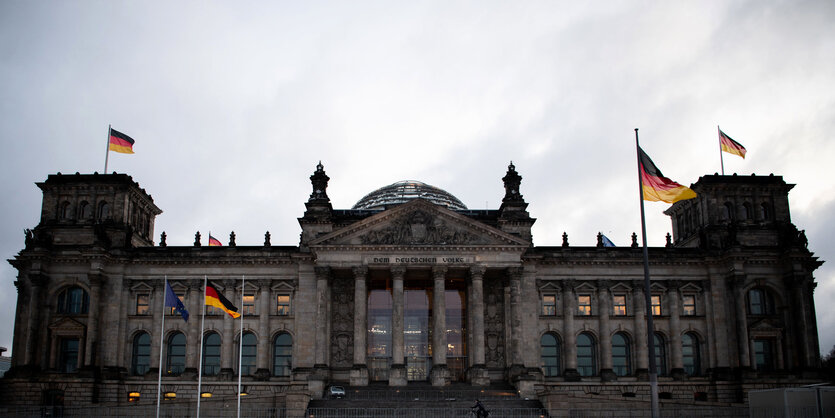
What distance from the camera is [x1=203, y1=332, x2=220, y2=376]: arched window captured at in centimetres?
6412

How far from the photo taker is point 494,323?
2530 inches

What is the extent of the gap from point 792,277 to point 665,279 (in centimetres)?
1018

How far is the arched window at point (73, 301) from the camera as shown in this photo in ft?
208

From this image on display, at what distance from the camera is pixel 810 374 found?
202ft

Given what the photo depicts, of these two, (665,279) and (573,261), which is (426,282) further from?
(665,279)

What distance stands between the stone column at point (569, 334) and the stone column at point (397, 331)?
14289 millimetres

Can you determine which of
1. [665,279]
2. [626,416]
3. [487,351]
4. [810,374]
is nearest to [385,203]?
[487,351]

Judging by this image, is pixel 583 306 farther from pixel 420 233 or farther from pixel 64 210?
pixel 64 210

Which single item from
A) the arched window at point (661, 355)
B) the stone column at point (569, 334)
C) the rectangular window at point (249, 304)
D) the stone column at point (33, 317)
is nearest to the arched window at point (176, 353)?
the rectangular window at point (249, 304)

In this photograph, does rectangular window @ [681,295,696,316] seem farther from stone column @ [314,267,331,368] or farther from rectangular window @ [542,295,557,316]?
stone column @ [314,267,331,368]

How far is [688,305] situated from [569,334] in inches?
441

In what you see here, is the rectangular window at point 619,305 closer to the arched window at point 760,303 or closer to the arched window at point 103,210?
the arched window at point 760,303

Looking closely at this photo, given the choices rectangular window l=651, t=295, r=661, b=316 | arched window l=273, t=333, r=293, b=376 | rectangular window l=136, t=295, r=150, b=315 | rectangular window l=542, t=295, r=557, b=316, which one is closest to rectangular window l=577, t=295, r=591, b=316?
rectangular window l=542, t=295, r=557, b=316

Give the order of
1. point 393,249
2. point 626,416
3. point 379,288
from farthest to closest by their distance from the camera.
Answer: point 379,288 < point 393,249 < point 626,416
